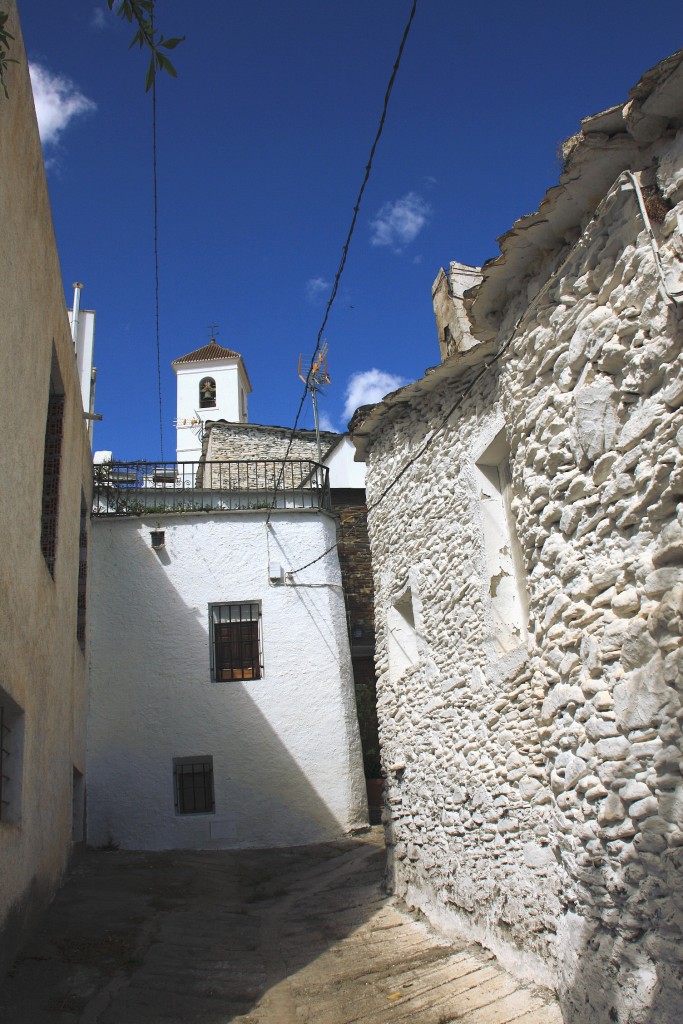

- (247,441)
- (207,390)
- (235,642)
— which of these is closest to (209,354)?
(207,390)

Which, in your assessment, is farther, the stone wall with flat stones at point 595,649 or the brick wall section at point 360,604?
the brick wall section at point 360,604

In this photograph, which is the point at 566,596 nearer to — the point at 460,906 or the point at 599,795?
the point at 599,795

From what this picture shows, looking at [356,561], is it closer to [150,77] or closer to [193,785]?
[193,785]

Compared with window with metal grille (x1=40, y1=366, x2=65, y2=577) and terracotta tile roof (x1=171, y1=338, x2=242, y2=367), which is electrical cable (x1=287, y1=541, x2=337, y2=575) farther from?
terracotta tile roof (x1=171, y1=338, x2=242, y2=367)

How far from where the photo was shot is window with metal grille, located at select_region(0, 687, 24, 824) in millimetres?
5402

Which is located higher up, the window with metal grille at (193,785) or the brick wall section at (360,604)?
the brick wall section at (360,604)

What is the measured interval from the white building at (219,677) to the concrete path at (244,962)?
2.14 metres

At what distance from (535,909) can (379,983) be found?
1.28m

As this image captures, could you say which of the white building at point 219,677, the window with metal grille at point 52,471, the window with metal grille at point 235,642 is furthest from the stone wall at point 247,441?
the window with metal grille at point 52,471

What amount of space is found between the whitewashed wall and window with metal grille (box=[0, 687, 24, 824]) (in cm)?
621

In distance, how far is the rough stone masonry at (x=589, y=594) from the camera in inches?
138

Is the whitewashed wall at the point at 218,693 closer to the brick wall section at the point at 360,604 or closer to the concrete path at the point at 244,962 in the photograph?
the brick wall section at the point at 360,604

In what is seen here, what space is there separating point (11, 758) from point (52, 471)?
289 cm

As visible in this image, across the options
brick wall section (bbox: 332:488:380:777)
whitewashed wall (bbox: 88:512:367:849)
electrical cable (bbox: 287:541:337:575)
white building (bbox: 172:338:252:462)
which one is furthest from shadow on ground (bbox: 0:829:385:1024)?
white building (bbox: 172:338:252:462)
